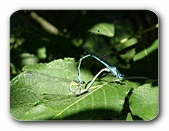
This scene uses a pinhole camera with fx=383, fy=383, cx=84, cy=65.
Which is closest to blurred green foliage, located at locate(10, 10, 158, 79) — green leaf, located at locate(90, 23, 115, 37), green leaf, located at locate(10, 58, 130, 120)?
green leaf, located at locate(90, 23, 115, 37)

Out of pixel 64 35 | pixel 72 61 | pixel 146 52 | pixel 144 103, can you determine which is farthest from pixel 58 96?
pixel 64 35

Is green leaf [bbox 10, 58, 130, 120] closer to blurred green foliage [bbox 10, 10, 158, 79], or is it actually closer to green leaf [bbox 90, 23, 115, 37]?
blurred green foliage [bbox 10, 10, 158, 79]

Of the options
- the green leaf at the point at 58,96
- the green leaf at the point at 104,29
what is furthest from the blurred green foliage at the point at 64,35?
the green leaf at the point at 58,96

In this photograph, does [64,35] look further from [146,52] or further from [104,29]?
[146,52]

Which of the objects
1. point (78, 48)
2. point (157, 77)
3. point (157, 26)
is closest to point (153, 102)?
point (157, 77)

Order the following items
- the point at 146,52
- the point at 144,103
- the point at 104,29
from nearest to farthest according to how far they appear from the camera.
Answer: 1. the point at 144,103
2. the point at 146,52
3. the point at 104,29
